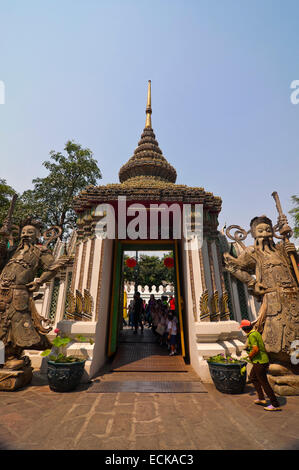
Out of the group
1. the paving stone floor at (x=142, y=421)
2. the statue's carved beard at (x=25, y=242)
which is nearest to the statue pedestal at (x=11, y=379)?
the paving stone floor at (x=142, y=421)

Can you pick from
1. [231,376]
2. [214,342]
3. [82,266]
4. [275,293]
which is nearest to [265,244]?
[275,293]

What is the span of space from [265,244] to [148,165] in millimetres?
7192

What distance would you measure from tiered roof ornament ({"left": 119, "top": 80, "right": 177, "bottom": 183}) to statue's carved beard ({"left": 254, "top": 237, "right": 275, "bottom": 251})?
643 cm

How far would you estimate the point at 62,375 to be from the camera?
195 inches

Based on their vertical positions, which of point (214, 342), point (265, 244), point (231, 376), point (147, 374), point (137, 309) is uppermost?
point (265, 244)

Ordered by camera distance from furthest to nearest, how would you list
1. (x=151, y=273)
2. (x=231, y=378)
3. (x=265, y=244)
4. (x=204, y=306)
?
1. (x=151, y=273)
2. (x=204, y=306)
3. (x=265, y=244)
4. (x=231, y=378)

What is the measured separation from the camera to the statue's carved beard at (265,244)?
239 inches

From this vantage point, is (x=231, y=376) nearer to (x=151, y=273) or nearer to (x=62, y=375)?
(x=62, y=375)

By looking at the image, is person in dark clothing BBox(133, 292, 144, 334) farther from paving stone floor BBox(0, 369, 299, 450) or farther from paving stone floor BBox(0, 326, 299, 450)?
paving stone floor BBox(0, 369, 299, 450)

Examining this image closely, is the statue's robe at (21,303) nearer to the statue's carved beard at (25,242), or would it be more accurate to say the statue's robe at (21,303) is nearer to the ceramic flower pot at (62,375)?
the statue's carved beard at (25,242)

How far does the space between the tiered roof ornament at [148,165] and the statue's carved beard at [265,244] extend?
643 cm

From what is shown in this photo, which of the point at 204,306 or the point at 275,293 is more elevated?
the point at 275,293

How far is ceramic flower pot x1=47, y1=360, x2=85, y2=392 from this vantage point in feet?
16.2
